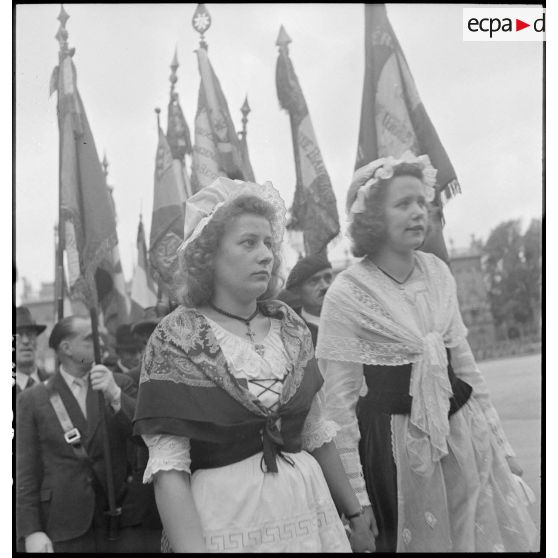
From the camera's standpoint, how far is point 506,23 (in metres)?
2.92

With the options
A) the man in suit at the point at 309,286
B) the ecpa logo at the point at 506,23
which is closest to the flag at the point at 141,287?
the man in suit at the point at 309,286

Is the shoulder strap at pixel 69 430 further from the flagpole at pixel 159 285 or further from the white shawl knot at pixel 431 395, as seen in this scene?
the white shawl knot at pixel 431 395

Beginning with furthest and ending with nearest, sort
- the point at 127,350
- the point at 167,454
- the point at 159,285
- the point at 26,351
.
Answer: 1. the point at 127,350
2. the point at 159,285
3. the point at 26,351
4. the point at 167,454

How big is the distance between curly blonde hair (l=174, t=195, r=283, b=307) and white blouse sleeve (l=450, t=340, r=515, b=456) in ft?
3.60

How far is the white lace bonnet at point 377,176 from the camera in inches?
110

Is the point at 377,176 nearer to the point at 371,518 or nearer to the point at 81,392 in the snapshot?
the point at 371,518

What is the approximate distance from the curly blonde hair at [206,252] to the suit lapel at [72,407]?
81 cm

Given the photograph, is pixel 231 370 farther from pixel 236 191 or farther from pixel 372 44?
pixel 372 44

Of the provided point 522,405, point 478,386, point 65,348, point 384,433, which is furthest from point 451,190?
point 65,348

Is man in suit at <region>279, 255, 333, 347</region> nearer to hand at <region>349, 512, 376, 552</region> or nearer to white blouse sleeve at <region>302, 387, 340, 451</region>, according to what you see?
white blouse sleeve at <region>302, 387, 340, 451</region>

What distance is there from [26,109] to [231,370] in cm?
150

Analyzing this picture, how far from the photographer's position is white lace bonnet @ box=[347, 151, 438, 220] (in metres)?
2.79

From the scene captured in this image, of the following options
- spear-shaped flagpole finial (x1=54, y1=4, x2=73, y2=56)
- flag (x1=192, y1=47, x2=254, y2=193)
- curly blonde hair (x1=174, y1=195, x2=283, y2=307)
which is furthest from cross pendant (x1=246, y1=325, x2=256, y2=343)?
spear-shaped flagpole finial (x1=54, y1=4, x2=73, y2=56)

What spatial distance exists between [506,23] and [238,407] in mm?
2076
